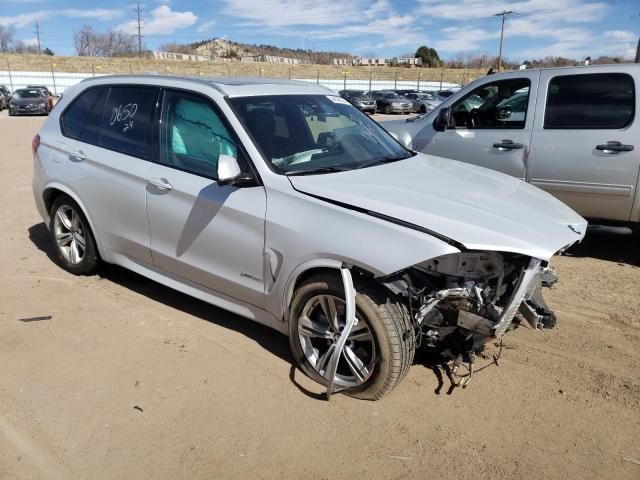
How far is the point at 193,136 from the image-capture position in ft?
12.8

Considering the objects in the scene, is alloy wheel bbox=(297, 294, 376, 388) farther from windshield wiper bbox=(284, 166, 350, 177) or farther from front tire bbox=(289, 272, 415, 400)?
windshield wiper bbox=(284, 166, 350, 177)

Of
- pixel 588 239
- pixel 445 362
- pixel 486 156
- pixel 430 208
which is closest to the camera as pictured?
pixel 430 208

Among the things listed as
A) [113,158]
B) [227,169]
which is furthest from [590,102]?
[113,158]

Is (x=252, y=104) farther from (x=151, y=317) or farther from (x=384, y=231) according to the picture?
(x=151, y=317)

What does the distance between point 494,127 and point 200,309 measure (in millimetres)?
3813

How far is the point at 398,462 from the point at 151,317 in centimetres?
243

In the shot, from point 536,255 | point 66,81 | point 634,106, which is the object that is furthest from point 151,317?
point 66,81

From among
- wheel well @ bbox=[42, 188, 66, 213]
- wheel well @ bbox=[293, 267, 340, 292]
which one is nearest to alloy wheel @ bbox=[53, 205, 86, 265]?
wheel well @ bbox=[42, 188, 66, 213]

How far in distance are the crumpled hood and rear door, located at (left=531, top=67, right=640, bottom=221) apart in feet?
6.17

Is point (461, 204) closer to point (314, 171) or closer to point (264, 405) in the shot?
point (314, 171)

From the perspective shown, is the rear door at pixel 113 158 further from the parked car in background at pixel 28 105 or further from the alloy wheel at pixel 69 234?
the parked car in background at pixel 28 105

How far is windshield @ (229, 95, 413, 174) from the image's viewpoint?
3.62 m

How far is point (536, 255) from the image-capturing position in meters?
2.80

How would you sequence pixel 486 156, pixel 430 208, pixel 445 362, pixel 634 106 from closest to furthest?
pixel 430 208, pixel 445 362, pixel 634 106, pixel 486 156
